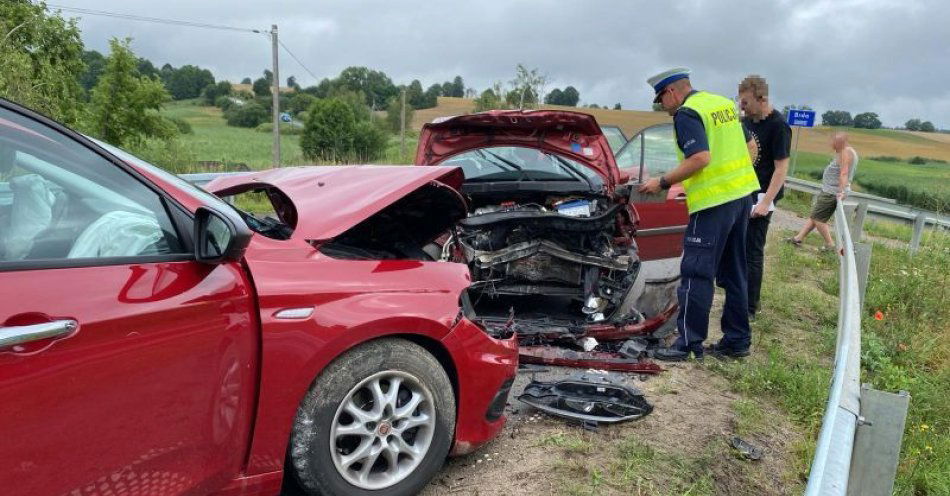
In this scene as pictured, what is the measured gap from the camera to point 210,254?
2.04 metres

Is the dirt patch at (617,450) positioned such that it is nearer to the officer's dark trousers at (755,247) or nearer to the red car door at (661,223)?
the officer's dark trousers at (755,247)

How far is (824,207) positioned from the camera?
862 cm

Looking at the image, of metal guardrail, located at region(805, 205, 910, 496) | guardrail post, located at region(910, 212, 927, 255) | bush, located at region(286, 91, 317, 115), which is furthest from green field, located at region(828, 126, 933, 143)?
metal guardrail, located at region(805, 205, 910, 496)

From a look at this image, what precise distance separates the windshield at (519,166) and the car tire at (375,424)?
2.86 meters

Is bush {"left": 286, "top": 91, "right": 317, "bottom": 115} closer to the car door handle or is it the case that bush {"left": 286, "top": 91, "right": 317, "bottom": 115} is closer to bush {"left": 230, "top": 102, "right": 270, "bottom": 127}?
bush {"left": 230, "top": 102, "right": 270, "bottom": 127}

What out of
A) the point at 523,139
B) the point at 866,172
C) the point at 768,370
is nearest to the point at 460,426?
the point at 768,370

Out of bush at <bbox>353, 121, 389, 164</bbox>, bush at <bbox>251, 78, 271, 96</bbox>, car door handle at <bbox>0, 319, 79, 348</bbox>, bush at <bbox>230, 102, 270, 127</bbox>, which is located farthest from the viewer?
bush at <bbox>251, 78, 271, 96</bbox>

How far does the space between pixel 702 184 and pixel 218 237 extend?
3336 mm

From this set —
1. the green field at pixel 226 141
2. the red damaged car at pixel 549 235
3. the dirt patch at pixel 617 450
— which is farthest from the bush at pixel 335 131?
the dirt patch at pixel 617 450

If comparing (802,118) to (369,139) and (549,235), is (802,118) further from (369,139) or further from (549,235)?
(369,139)

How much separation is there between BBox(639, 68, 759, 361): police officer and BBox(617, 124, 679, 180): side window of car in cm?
307

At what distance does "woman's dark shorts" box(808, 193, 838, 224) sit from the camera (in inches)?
338

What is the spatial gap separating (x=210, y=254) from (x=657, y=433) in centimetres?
242

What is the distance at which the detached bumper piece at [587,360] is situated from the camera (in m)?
4.23
